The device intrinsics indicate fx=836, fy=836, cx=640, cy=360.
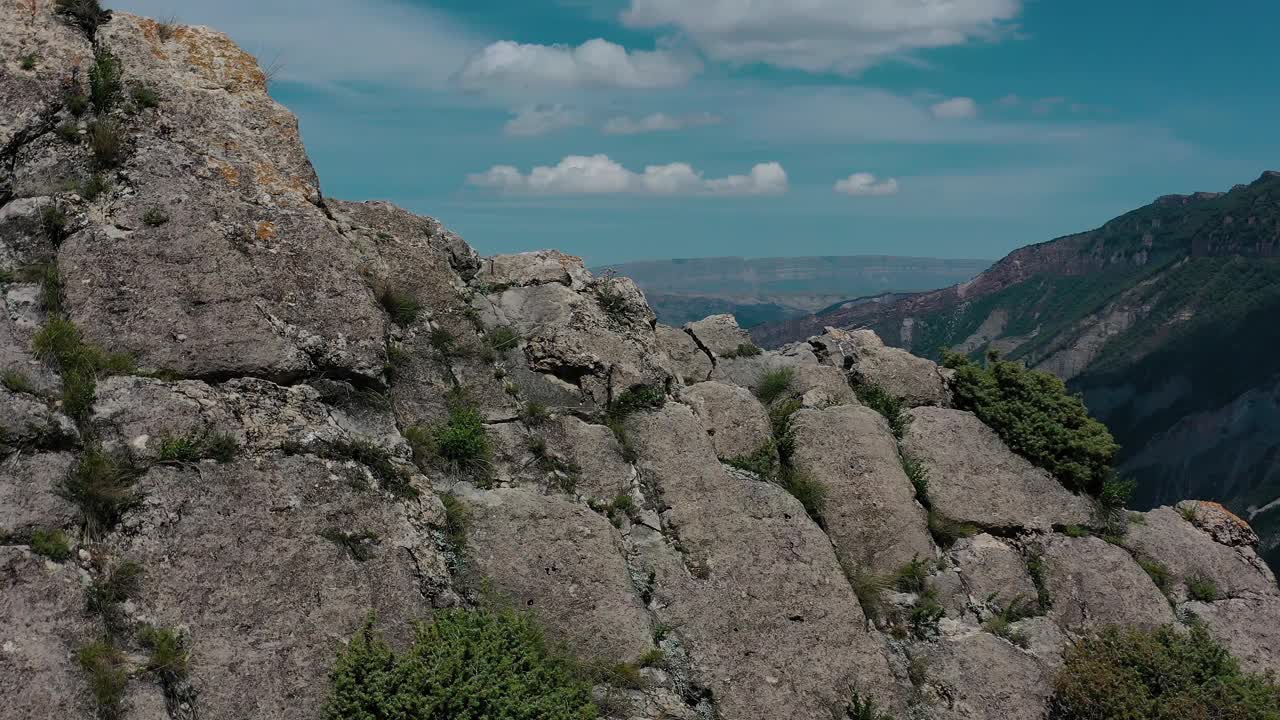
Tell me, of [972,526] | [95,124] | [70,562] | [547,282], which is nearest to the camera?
[70,562]

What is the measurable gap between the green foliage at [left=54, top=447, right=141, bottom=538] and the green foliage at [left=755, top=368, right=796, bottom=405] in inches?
443

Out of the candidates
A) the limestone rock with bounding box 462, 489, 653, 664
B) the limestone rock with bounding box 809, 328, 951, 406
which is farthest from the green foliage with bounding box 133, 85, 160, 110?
the limestone rock with bounding box 809, 328, 951, 406

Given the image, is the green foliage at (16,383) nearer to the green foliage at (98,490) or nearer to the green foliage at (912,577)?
the green foliage at (98,490)

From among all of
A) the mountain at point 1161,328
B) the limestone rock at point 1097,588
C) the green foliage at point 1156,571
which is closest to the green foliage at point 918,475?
the limestone rock at point 1097,588

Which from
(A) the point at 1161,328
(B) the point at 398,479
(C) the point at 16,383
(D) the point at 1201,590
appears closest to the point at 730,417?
(B) the point at 398,479

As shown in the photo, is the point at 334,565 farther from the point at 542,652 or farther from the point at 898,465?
the point at 898,465

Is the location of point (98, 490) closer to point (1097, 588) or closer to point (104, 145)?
point (104, 145)

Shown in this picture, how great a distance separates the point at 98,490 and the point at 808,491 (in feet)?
34.1

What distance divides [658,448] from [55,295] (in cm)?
873

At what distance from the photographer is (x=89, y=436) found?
933cm

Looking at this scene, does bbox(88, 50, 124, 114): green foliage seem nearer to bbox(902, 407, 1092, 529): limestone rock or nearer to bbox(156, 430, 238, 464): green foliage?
bbox(156, 430, 238, 464): green foliage

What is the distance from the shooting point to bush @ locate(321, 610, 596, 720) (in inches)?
346

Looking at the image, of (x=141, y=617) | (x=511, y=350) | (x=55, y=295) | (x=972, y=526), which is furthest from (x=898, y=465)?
(x=55, y=295)

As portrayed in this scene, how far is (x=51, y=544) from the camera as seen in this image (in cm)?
828
